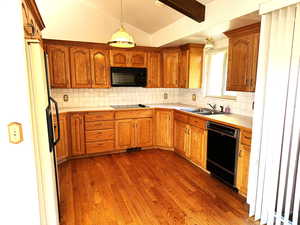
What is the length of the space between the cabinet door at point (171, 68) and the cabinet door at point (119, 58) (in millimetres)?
860

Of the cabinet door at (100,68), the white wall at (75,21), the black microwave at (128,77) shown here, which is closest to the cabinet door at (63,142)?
the cabinet door at (100,68)

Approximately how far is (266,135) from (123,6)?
322cm

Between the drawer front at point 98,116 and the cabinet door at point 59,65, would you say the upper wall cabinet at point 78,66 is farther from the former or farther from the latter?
the drawer front at point 98,116

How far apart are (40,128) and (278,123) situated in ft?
6.87

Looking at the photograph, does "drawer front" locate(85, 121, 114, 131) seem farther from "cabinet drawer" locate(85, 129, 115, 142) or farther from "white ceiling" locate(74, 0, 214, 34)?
"white ceiling" locate(74, 0, 214, 34)

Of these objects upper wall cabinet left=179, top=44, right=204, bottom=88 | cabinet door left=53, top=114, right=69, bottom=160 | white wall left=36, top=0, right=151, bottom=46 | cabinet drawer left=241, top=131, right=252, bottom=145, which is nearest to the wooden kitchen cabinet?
cabinet drawer left=241, top=131, right=252, bottom=145

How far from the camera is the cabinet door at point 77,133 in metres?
3.67

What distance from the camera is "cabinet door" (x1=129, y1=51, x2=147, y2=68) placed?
13.8 feet

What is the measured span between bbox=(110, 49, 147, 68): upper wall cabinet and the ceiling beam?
63.3 inches

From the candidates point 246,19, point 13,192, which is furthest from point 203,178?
point 13,192

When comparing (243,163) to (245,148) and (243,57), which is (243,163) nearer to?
(245,148)

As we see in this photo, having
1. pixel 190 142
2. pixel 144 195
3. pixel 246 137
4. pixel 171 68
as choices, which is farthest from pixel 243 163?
pixel 171 68

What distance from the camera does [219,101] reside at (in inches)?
148

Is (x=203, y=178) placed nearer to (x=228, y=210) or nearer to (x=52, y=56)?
(x=228, y=210)
